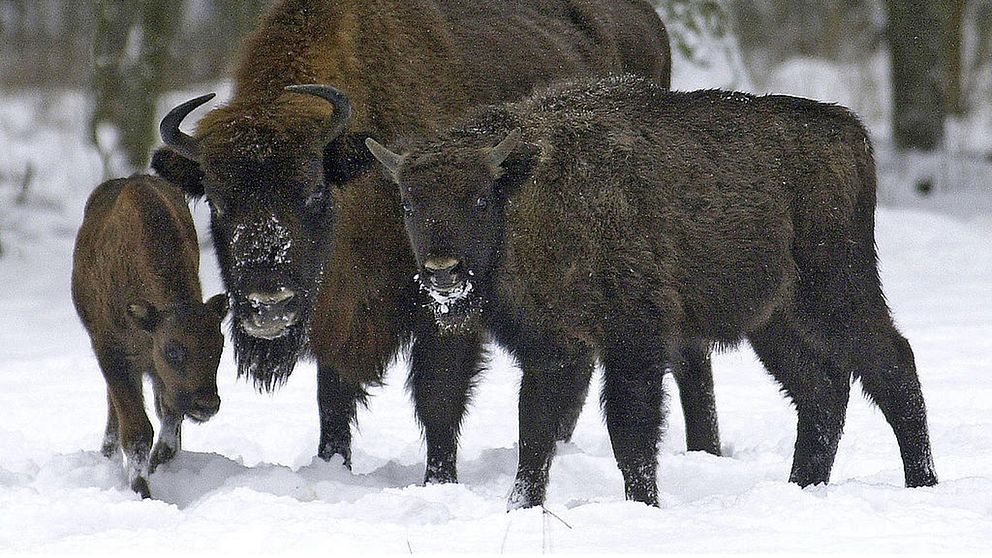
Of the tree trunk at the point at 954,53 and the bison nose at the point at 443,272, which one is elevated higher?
the bison nose at the point at 443,272

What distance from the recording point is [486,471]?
6656 mm

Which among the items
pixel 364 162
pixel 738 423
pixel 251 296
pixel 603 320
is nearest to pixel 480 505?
pixel 603 320

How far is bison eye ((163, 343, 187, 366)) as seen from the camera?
607 cm

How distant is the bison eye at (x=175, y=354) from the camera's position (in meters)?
6.07

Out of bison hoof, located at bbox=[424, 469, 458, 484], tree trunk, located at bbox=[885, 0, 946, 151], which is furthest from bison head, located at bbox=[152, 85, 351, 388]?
tree trunk, located at bbox=[885, 0, 946, 151]

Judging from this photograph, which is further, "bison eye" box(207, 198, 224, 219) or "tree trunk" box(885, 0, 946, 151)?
"tree trunk" box(885, 0, 946, 151)

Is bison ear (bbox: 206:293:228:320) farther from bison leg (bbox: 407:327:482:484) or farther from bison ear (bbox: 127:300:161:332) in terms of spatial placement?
bison leg (bbox: 407:327:482:484)

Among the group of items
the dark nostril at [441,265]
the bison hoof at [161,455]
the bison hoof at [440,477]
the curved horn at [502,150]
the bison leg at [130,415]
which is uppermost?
the curved horn at [502,150]

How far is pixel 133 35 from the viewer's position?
14.7 meters

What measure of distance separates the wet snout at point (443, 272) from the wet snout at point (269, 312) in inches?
30.4

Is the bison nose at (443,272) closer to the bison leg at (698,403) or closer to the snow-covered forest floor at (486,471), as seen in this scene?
the snow-covered forest floor at (486,471)

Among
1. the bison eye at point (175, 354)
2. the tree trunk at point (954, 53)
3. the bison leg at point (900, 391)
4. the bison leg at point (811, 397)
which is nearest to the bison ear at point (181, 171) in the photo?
the bison eye at point (175, 354)

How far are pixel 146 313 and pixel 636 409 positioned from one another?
227 centimetres

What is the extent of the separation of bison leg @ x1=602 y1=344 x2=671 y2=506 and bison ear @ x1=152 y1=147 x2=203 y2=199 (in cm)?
199
